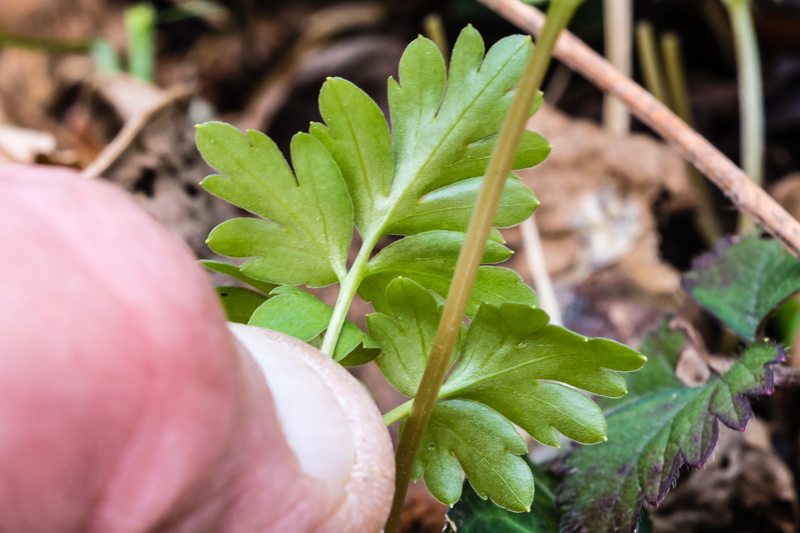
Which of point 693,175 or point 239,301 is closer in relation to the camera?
point 239,301

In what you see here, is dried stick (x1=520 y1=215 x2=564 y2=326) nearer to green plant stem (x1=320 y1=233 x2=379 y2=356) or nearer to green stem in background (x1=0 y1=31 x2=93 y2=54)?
green plant stem (x1=320 y1=233 x2=379 y2=356)

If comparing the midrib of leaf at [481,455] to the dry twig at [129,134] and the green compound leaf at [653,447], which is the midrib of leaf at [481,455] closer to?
the green compound leaf at [653,447]

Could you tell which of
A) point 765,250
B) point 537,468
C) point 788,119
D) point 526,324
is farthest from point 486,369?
point 788,119

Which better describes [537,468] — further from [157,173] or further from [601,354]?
[157,173]

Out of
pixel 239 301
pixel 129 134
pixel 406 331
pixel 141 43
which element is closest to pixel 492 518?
pixel 406 331

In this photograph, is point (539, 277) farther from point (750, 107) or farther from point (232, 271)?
point (232, 271)

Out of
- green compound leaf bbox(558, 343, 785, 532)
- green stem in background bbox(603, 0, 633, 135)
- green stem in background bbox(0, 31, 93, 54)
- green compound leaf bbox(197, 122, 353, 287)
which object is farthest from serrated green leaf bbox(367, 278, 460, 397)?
green stem in background bbox(0, 31, 93, 54)
